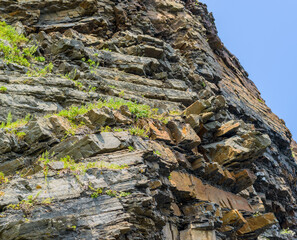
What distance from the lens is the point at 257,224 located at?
15266 mm

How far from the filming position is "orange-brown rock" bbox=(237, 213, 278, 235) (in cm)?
1505

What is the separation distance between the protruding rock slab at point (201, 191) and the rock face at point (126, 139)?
6 centimetres

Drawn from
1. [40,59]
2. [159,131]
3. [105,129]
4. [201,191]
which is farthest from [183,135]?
[40,59]

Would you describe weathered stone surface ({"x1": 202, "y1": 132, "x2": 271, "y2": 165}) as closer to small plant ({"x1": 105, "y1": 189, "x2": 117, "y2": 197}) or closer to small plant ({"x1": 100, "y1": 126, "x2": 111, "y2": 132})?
small plant ({"x1": 100, "y1": 126, "x2": 111, "y2": 132})

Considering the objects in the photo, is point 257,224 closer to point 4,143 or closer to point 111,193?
point 111,193

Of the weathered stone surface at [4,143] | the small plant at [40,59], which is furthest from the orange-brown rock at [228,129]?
the weathered stone surface at [4,143]

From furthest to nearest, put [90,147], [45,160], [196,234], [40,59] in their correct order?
[40,59] → [196,234] → [90,147] → [45,160]

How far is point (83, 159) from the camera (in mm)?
9414

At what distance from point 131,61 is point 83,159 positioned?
32.9ft

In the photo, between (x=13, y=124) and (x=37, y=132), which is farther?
(x=13, y=124)

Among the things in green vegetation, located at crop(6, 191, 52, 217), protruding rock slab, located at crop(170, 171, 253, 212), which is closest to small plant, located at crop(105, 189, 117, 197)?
green vegetation, located at crop(6, 191, 52, 217)

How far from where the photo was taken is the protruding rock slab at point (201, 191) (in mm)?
11578

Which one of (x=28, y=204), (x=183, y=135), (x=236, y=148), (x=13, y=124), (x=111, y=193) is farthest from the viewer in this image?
(x=236, y=148)

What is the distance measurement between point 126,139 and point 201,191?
13.6ft
